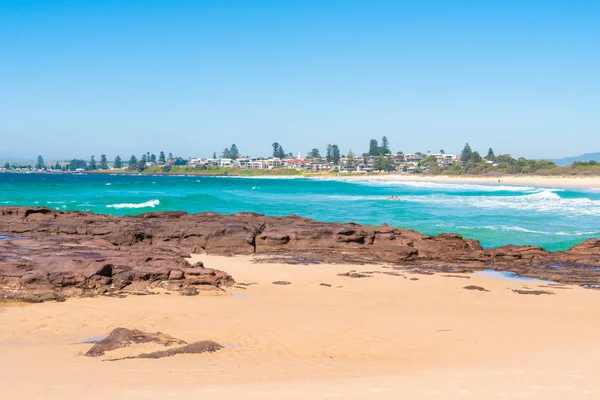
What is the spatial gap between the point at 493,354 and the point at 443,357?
2.26 feet

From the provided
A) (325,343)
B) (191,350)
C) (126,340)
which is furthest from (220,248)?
(191,350)

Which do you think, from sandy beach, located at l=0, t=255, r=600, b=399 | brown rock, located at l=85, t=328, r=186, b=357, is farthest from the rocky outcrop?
brown rock, located at l=85, t=328, r=186, b=357

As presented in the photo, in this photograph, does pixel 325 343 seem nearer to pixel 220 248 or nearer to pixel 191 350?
pixel 191 350

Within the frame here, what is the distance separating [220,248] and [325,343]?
988cm

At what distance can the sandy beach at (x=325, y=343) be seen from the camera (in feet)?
19.4

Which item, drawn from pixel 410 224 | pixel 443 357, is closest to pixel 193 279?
pixel 443 357

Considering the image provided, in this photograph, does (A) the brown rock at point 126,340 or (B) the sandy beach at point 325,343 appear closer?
(B) the sandy beach at point 325,343

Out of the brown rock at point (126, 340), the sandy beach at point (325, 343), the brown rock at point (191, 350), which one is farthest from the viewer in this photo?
the brown rock at point (126, 340)

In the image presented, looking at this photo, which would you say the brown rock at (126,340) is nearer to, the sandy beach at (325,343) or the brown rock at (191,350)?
the sandy beach at (325,343)

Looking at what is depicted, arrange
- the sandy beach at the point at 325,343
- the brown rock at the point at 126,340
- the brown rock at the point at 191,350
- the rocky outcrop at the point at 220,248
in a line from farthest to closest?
the rocky outcrop at the point at 220,248, the brown rock at the point at 126,340, the brown rock at the point at 191,350, the sandy beach at the point at 325,343

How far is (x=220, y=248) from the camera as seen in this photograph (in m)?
17.5

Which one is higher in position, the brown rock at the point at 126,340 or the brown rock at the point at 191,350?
the brown rock at the point at 126,340

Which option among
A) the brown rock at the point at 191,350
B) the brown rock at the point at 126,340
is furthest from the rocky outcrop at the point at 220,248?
the brown rock at the point at 191,350

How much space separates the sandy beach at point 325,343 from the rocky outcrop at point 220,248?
1112 mm
